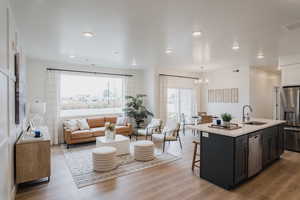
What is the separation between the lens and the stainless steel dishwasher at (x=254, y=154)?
3058mm

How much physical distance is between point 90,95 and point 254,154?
5.42 m

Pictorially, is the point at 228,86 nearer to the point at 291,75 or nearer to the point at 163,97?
the point at 291,75

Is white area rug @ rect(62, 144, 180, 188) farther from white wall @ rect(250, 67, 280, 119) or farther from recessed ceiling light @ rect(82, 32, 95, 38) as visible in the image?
white wall @ rect(250, 67, 280, 119)

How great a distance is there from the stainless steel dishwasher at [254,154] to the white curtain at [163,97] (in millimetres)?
4015

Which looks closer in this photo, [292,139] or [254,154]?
[254,154]

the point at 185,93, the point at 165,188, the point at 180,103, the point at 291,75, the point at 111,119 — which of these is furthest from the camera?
the point at 185,93

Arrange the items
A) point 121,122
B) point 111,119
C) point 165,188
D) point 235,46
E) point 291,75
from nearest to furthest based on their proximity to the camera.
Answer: point 165,188, point 235,46, point 291,75, point 121,122, point 111,119

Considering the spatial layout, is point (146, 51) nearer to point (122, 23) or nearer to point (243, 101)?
point (122, 23)

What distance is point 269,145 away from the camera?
3.69 meters

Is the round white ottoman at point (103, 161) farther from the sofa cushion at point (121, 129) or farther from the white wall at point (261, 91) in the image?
the white wall at point (261, 91)

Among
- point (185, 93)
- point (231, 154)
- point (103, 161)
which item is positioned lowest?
point (103, 161)

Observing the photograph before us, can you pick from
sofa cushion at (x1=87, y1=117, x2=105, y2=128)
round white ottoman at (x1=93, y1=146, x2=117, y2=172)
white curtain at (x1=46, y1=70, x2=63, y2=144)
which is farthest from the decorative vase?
white curtain at (x1=46, y1=70, x2=63, y2=144)

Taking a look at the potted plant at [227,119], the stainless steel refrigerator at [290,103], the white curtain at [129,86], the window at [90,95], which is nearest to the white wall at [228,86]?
the stainless steel refrigerator at [290,103]

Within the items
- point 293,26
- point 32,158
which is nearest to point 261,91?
point 293,26
